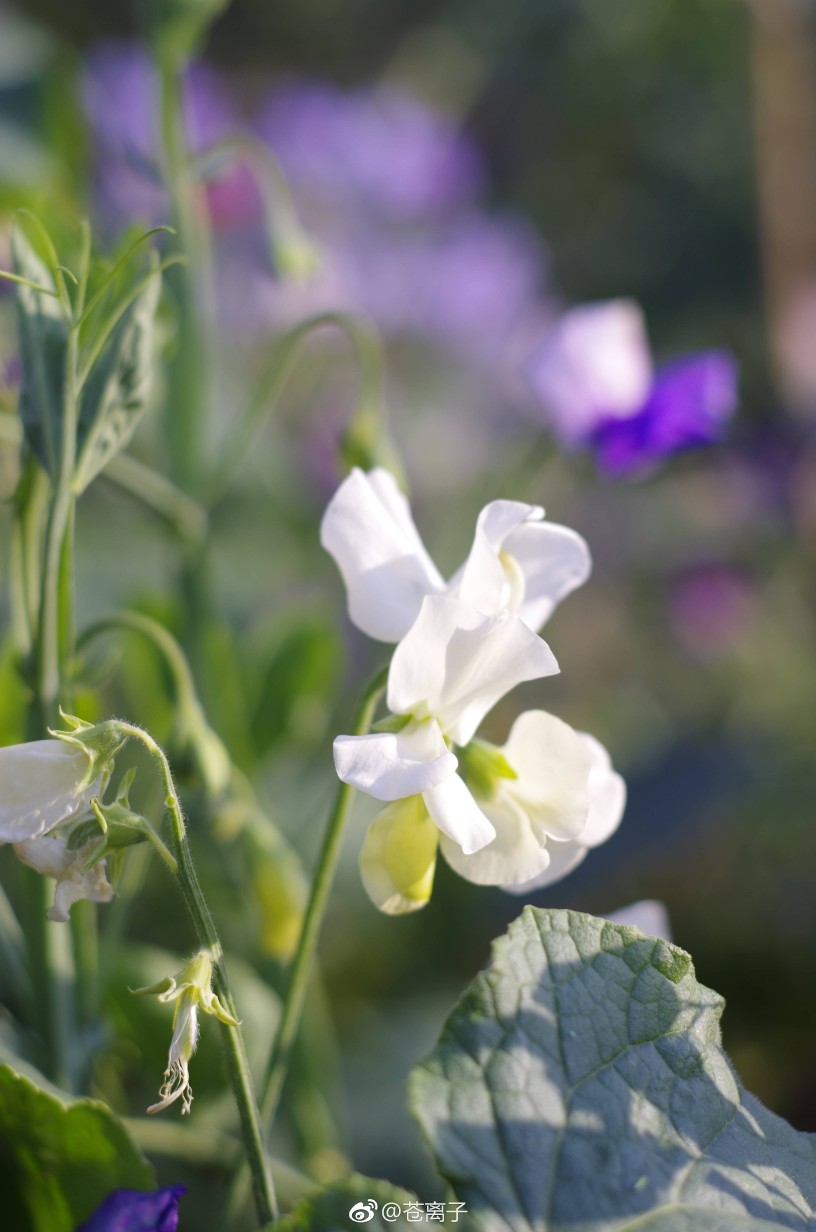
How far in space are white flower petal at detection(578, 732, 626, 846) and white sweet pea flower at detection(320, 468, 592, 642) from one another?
6 cm

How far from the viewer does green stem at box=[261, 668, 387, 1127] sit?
394mm

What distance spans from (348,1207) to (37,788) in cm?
15

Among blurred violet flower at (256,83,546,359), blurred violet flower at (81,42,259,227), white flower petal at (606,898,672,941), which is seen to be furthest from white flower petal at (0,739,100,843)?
blurred violet flower at (256,83,546,359)

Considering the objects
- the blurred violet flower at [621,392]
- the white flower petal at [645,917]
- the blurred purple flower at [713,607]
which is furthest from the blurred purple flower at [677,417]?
the blurred purple flower at [713,607]

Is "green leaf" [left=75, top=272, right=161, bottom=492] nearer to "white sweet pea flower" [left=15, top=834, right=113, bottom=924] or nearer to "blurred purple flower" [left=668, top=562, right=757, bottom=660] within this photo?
"white sweet pea flower" [left=15, top=834, right=113, bottom=924]

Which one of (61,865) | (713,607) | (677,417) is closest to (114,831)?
(61,865)

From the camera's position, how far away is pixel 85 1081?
50cm

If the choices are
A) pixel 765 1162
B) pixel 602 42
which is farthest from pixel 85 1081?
pixel 602 42

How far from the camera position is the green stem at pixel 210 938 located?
1.05 feet

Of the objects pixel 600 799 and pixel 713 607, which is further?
pixel 713 607

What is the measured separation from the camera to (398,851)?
1.24 ft

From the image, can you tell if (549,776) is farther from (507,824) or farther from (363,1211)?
(363,1211)

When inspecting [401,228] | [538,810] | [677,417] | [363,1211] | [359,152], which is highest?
[359,152]

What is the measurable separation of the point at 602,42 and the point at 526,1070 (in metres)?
2.83
